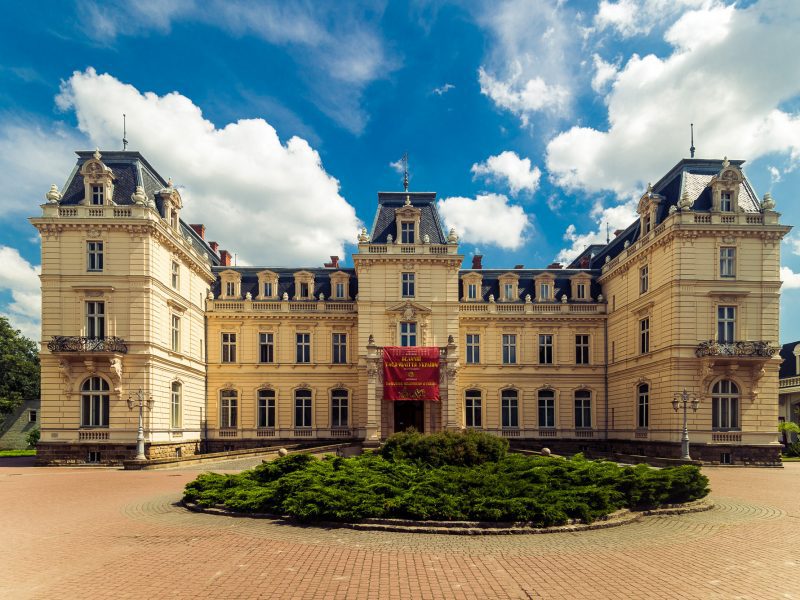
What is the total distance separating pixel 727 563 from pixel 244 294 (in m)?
39.8

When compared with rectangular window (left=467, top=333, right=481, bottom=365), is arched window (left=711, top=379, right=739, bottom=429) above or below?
below

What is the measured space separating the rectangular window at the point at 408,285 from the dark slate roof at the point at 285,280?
5707mm

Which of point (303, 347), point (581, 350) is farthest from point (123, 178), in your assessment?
point (581, 350)

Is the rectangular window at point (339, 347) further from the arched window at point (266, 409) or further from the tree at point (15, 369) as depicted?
the tree at point (15, 369)

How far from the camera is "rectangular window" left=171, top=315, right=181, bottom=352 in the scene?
3694 cm

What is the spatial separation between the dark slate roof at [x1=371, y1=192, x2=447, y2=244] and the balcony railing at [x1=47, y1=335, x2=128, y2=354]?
62.6ft

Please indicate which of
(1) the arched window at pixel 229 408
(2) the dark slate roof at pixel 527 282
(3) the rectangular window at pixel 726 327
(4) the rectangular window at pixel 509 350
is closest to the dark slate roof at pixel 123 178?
(1) the arched window at pixel 229 408

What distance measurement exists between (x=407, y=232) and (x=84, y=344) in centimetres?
2305

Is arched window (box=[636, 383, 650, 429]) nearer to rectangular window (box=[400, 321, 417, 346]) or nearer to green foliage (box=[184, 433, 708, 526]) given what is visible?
rectangular window (box=[400, 321, 417, 346])

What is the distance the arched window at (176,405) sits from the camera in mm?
36031

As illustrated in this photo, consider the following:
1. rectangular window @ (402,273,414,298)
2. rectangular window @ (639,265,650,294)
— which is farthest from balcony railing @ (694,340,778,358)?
rectangular window @ (402,273,414,298)

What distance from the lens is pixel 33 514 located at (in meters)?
16.4

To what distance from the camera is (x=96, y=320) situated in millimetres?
32938

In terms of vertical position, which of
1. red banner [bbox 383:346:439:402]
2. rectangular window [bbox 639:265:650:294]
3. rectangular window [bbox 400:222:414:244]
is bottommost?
red banner [bbox 383:346:439:402]
